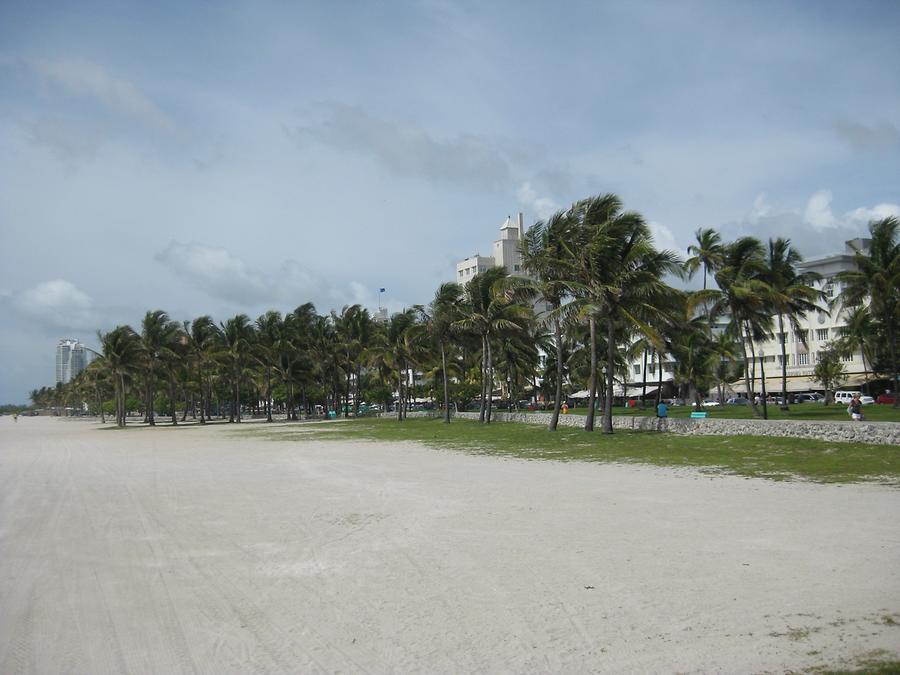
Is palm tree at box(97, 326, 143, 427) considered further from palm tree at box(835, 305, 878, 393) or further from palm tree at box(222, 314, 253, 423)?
palm tree at box(835, 305, 878, 393)

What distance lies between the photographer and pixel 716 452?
20469 millimetres

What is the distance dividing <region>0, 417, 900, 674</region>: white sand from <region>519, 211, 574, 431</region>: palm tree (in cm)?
1587

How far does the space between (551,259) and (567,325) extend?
9.39ft

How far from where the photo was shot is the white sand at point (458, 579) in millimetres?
5574

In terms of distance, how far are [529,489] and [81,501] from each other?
9359 mm

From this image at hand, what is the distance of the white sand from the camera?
5574 mm

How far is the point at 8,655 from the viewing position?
5.80m

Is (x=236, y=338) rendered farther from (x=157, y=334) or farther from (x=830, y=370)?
(x=830, y=370)

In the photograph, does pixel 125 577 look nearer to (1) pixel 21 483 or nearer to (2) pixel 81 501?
(2) pixel 81 501

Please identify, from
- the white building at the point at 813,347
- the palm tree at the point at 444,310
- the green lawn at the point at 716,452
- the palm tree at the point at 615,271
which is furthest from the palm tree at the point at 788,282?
the white building at the point at 813,347

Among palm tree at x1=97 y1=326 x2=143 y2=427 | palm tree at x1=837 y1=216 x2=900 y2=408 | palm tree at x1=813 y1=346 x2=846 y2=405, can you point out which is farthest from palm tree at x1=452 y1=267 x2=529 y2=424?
palm tree at x1=97 y1=326 x2=143 y2=427

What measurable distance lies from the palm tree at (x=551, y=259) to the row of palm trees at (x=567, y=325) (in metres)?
0.09

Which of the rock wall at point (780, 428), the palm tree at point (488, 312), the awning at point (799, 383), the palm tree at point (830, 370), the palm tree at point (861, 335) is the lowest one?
the rock wall at point (780, 428)

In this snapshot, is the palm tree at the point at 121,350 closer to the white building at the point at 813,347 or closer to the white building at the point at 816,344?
the white building at the point at 813,347
